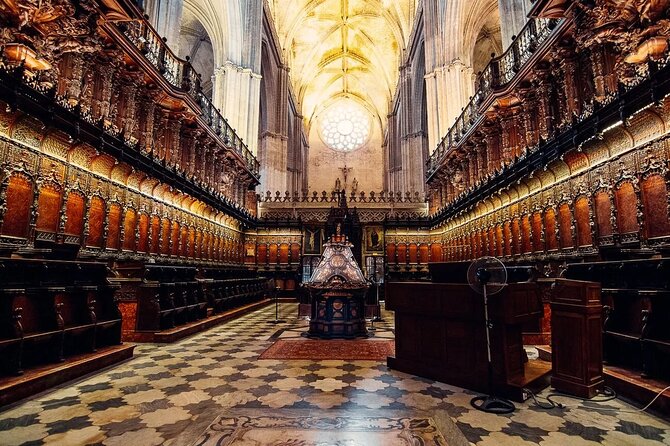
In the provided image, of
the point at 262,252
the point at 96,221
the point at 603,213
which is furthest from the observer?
the point at 262,252

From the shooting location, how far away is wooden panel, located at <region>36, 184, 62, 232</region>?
6621 mm

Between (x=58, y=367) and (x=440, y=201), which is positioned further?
(x=440, y=201)

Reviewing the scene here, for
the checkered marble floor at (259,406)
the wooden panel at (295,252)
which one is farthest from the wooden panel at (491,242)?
the wooden panel at (295,252)

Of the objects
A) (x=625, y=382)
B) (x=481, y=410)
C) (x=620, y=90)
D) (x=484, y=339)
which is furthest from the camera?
(x=620, y=90)

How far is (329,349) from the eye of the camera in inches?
218

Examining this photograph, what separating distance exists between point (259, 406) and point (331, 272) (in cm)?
387

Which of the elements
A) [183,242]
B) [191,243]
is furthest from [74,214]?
[191,243]

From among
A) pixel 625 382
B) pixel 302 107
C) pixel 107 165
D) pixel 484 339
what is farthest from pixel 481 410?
pixel 302 107

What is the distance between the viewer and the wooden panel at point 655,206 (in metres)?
5.56

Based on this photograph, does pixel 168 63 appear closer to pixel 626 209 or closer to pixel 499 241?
pixel 499 241

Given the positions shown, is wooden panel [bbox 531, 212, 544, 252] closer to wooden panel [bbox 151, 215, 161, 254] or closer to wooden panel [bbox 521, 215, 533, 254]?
wooden panel [bbox 521, 215, 533, 254]

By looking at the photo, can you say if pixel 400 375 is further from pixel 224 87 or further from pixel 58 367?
pixel 224 87

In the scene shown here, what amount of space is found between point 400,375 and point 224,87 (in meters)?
18.4

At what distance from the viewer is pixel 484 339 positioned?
347cm
